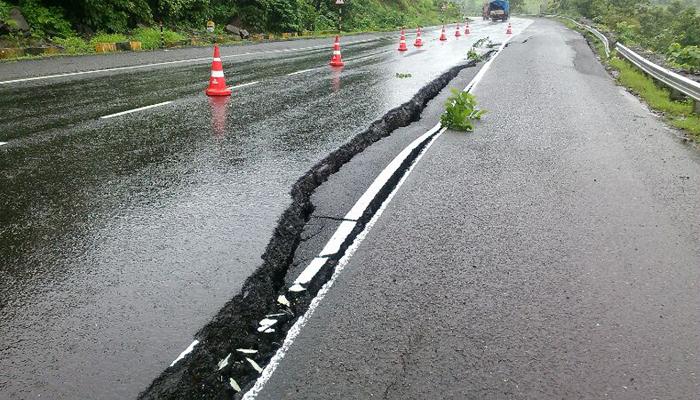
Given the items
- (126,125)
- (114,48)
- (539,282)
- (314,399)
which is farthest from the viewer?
(114,48)

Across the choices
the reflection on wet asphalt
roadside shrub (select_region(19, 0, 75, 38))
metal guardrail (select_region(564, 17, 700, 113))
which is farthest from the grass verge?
roadside shrub (select_region(19, 0, 75, 38))

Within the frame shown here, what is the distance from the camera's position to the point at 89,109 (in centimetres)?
741

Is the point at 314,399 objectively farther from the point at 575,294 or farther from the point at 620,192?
the point at 620,192

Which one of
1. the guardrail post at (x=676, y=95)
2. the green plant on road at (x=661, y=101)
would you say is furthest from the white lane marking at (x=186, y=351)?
the guardrail post at (x=676, y=95)

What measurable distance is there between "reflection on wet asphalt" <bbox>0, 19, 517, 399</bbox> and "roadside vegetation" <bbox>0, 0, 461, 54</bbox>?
23.1 feet

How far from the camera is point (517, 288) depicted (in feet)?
10.8

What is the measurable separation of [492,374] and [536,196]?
9.39 feet

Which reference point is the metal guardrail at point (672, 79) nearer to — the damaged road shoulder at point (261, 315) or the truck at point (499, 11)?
the damaged road shoulder at point (261, 315)

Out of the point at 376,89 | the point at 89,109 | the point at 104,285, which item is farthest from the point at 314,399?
the point at 376,89

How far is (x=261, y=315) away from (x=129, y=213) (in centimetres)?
177

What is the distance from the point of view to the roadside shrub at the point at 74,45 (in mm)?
14489

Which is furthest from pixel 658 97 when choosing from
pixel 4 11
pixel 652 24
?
pixel 652 24

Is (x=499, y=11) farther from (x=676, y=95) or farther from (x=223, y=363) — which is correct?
(x=223, y=363)

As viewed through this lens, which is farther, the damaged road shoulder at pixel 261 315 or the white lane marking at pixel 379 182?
the white lane marking at pixel 379 182
